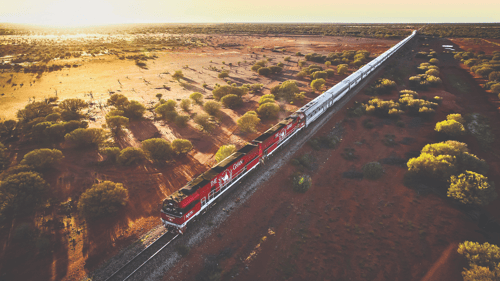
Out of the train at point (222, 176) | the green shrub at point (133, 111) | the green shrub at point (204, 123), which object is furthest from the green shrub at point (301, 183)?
the green shrub at point (133, 111)

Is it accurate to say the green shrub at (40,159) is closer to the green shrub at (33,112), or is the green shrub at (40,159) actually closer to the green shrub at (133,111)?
the green shrub at (133,111)

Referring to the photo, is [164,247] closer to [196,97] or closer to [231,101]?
[231,101]

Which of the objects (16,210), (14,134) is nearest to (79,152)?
(16,210)

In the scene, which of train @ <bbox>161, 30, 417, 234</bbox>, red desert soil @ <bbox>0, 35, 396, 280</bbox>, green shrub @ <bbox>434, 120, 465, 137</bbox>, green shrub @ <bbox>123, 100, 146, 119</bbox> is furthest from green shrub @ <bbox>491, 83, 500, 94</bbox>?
green shrub @ <bbox>123, 100, 146, 119</bbox>

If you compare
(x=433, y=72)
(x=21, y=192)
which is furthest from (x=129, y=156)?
(x=433, y=72)

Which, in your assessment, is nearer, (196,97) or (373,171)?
(373,171)

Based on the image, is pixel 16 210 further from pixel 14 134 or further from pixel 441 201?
pixel 441 201
